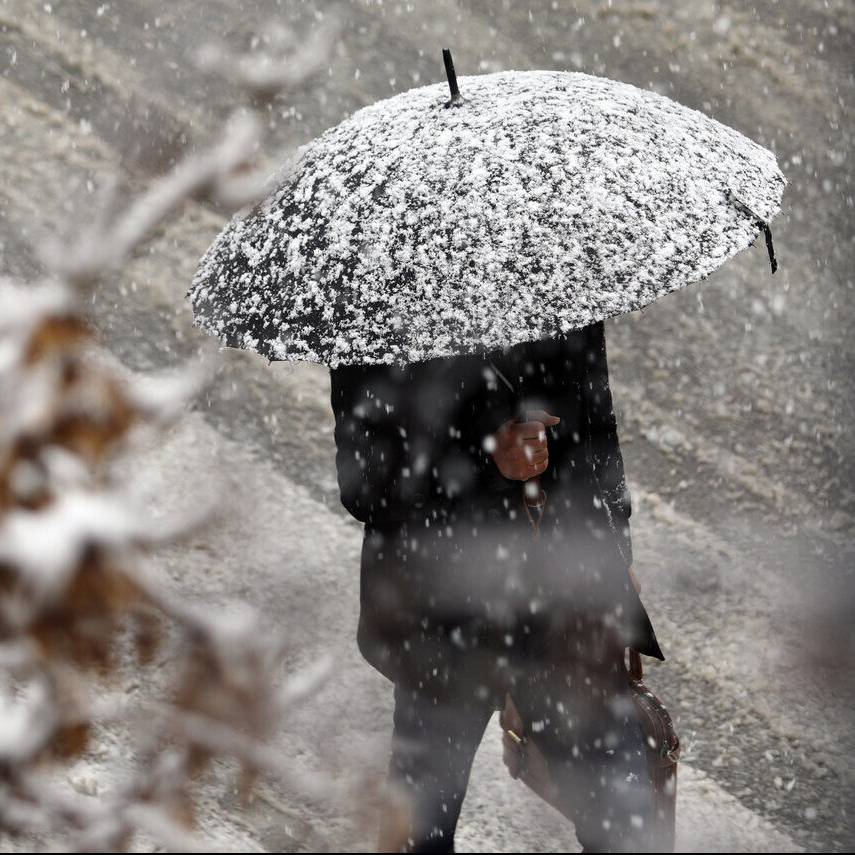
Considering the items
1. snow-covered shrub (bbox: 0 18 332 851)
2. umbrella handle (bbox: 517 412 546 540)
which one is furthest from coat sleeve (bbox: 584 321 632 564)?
snow-covered shrub (bbox: 0 18 332 851)

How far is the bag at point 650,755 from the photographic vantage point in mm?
2098

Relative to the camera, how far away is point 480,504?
1.96 meters

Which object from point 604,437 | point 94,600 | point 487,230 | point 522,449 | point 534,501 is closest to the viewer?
point 487,230

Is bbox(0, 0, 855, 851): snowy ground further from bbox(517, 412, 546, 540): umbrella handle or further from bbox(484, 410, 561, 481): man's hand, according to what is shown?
bbox(484, 410, 561, 481): man's hand

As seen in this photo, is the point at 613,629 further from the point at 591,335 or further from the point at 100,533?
the point at 100,533

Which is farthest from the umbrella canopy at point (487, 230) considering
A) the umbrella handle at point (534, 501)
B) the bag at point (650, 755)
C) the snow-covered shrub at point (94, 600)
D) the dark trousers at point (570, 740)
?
the bag at point (650, 755)

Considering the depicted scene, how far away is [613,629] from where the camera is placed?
199 centimetres

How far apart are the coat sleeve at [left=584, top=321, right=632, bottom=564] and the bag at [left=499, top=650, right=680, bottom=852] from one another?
1.11ft

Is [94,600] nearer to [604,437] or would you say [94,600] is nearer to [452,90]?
[604,437]

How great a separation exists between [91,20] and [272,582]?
3.75 meters

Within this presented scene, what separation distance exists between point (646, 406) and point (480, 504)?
257 centimetres

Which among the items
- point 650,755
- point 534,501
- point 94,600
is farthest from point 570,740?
Result: point 94,600

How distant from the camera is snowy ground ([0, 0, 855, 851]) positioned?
10.2 ft

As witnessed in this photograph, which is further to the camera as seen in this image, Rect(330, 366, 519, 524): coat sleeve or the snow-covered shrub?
the snow-covered shrub
